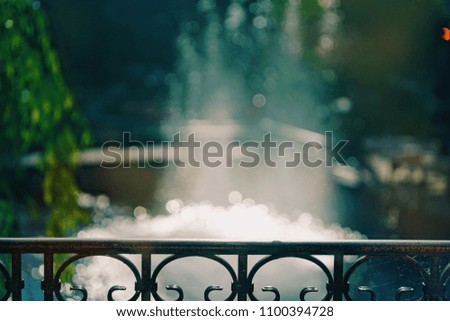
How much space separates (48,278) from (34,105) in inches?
47.8

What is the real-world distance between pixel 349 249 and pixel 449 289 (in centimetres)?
143

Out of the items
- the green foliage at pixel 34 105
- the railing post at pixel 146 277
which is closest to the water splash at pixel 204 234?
the green foliage at pixel 34 105

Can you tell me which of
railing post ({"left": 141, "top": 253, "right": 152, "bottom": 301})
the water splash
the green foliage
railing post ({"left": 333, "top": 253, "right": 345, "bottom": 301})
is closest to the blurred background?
the green foliage

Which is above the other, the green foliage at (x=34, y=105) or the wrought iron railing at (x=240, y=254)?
the green foliage at (x=34, y=105)

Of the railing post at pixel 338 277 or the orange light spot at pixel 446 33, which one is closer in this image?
the railing post at pixel 338 277

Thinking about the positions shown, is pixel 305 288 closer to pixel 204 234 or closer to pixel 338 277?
pixel 338 277

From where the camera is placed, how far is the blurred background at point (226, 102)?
11.4 feet

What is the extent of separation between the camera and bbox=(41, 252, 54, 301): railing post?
248 centimetres

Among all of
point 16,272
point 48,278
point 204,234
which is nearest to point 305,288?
point 48,278

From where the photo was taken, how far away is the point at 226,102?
3884 centimetres

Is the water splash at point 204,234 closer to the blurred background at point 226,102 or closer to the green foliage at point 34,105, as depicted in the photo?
the blurred background at point 226,102

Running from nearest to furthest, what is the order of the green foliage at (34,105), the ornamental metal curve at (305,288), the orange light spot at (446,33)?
the ornamental metal curve at (305,288)
the orange light spot at (446,33)
the green foliage at (34,105)

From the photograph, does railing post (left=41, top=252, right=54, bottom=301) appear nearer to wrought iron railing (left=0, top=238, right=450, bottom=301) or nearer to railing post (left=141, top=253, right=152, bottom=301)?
wrought iron railing (left=0, top=238, right=450, bottom=301)

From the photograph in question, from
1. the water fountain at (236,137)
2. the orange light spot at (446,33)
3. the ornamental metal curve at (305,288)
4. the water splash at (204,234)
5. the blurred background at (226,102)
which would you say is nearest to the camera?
the ornamental metal curve at (305,288)
